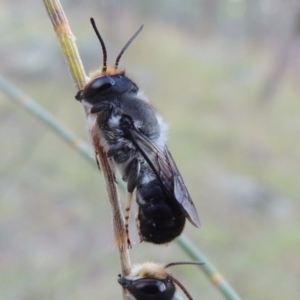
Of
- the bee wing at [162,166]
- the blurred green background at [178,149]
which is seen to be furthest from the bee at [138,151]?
the blurred green background at [178,149]

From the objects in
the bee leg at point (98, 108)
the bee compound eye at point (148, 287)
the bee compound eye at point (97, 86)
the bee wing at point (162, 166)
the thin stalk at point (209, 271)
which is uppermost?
the bee compound eye at point (97, 86)

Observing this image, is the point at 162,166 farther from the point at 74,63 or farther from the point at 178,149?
the point at 178,149

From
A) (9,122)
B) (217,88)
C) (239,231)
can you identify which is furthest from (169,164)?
(217,88)

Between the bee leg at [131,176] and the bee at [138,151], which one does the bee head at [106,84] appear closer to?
the bee at [138,151]

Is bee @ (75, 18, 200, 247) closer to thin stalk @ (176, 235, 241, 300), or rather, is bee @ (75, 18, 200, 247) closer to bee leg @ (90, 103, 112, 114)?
bee leg @ (90, 103, 112, 114)

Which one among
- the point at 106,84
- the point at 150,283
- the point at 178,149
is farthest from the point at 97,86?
the point at 178,149

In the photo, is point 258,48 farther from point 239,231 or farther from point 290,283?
point 290,283
